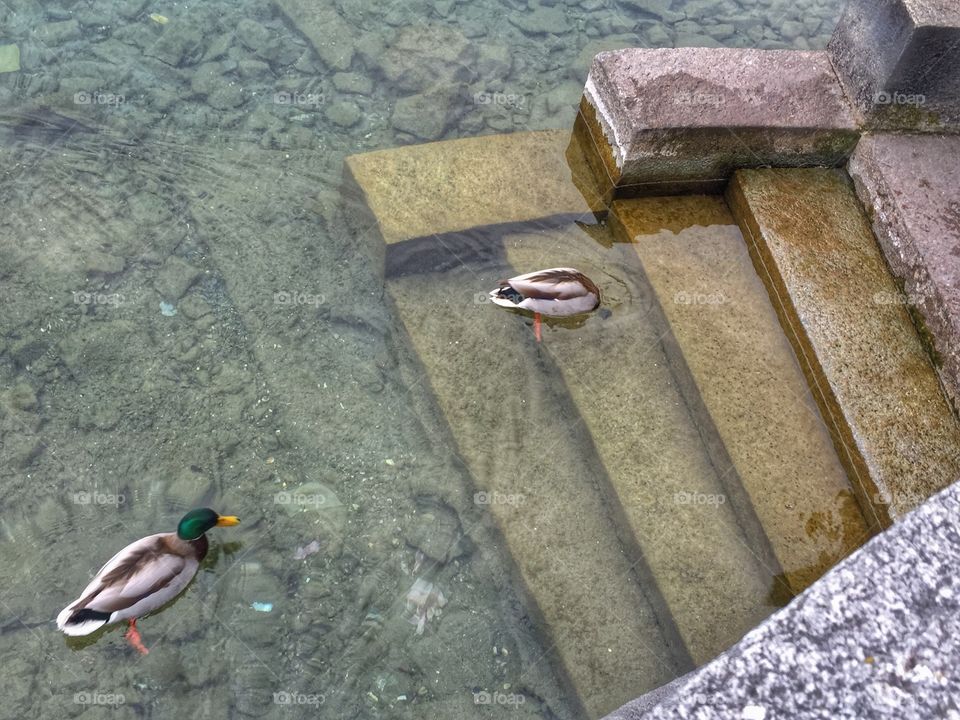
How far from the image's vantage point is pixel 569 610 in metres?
3.90

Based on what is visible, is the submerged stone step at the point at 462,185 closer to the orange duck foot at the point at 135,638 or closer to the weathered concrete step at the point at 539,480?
the weathered concrete step at the point at 539,480

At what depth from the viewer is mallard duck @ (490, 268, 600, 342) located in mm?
4551

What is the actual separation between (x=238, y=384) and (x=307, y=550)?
3.57ft

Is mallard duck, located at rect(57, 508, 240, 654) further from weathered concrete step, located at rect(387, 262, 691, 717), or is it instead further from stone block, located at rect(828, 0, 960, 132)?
stone block, located at rect(828, 0, 960, 132)

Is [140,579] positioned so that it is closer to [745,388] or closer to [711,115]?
[745,388]

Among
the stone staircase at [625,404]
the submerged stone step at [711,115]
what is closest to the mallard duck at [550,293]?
the stone staircase at [625,404]

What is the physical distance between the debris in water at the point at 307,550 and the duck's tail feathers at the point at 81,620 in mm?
884

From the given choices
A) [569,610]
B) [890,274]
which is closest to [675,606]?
[569,610]

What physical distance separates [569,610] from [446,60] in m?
4.49

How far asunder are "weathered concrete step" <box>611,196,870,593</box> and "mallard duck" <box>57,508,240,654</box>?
Result: 2671 millimetres

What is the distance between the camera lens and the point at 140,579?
374 cm

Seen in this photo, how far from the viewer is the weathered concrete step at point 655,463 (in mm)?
3842

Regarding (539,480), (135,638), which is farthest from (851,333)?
(135,638)

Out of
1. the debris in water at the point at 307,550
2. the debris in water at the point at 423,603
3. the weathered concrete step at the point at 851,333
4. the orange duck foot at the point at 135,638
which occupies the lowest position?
the orange duck foot at the point at 135,638
